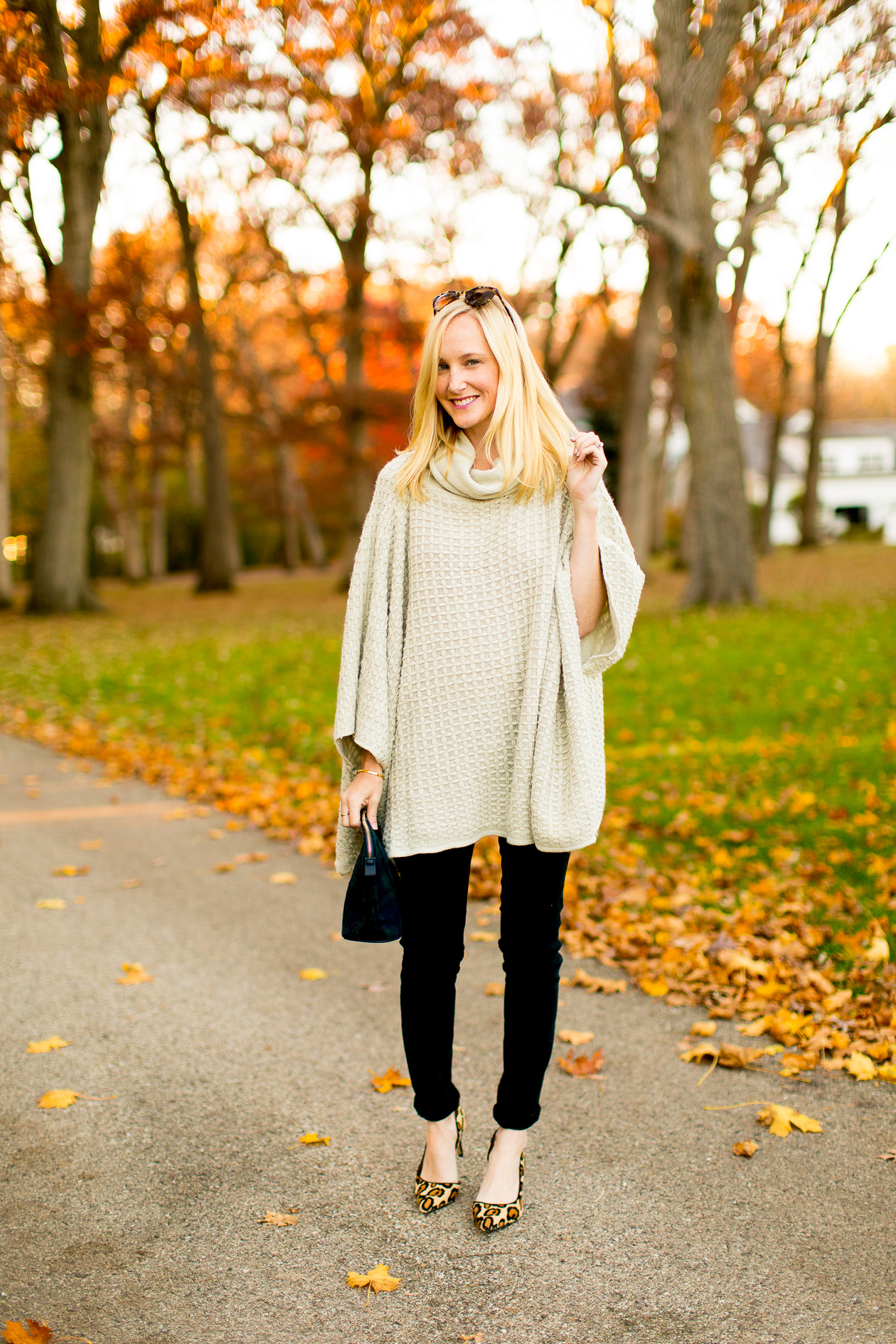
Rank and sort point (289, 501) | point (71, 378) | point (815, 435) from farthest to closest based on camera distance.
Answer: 1. point (289, 501)
2. point (815, 435)
3. point (71, 378)

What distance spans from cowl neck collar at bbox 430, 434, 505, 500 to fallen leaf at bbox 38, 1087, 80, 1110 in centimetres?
216

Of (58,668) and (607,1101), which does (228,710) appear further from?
(607,1101)

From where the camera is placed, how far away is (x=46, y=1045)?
11.6ft

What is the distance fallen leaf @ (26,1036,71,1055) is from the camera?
3500 millimetres

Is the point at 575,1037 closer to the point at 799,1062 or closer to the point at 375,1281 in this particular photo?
the point at 799,1062

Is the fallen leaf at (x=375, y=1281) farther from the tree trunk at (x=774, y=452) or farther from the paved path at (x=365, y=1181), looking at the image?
the tree trunk at (x=774, y=452)

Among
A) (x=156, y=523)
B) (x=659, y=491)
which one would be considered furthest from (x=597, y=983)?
(x=156, y=523)

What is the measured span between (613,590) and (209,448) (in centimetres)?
2297

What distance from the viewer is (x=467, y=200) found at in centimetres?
2317

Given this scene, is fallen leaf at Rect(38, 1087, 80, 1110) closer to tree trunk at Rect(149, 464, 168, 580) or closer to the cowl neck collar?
the cowl neck collar

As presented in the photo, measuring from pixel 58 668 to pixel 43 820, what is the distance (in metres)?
6.20

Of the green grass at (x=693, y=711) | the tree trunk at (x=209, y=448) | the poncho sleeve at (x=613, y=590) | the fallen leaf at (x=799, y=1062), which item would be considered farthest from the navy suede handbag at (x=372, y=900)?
the tree trunk at (x=209, y=448)

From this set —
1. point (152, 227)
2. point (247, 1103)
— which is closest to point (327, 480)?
point (152, 227)

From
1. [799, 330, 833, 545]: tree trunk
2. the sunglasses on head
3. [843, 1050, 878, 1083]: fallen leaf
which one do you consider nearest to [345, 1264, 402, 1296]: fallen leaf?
[843, 1050, 878, 1083]: fallen leaf
